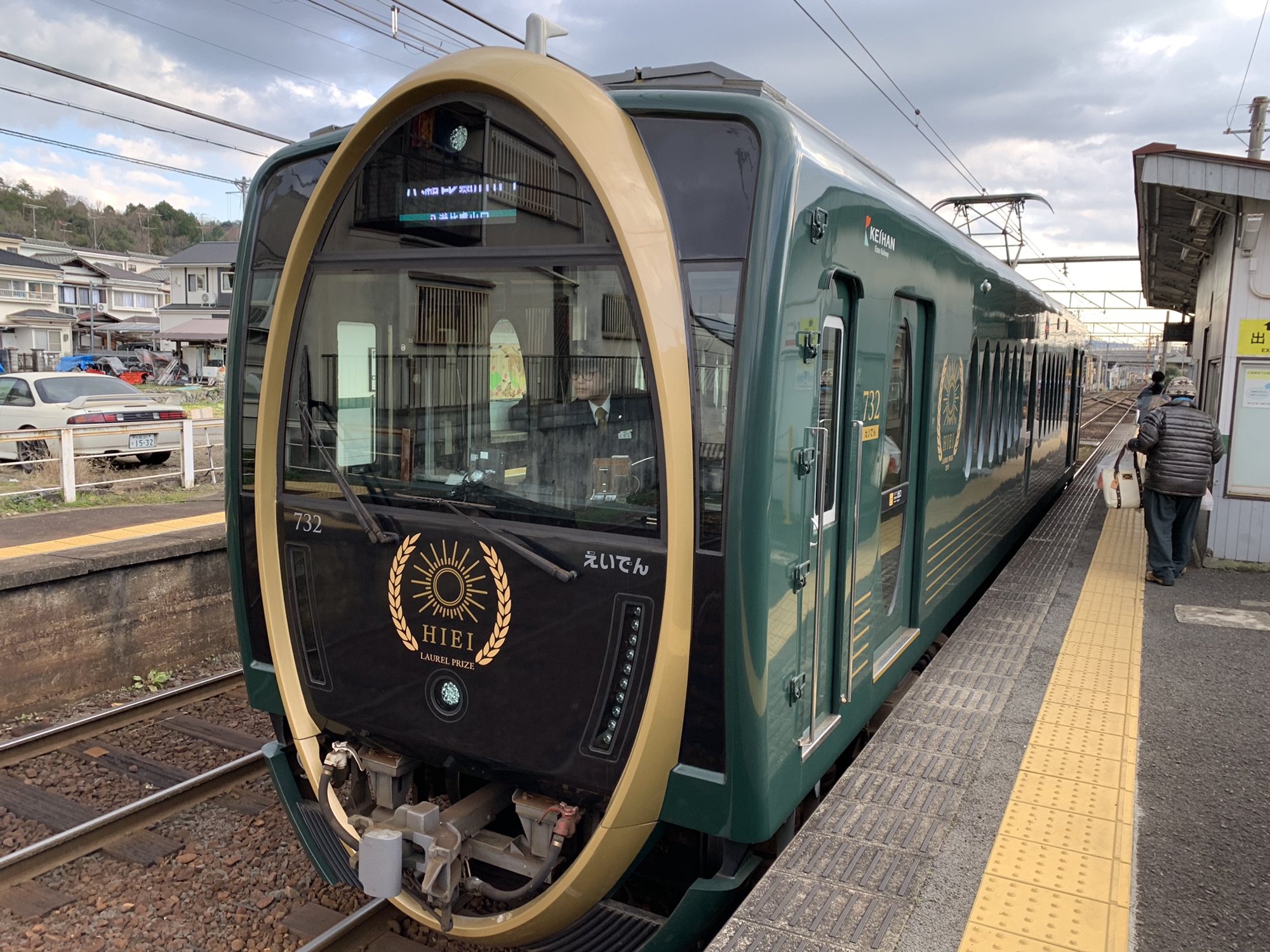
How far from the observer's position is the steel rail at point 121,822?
425 centimetres

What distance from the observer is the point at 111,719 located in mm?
5922

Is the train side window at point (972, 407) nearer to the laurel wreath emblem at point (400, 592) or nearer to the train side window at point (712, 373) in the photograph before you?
the train side window at point (712, 373)

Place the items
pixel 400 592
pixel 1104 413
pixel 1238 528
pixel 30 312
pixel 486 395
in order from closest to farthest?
pixel 486 395, pixel 400 592, pixel 1238 528, pixel 1104 413, pixel 30 312

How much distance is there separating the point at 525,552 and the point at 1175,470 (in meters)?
6.58

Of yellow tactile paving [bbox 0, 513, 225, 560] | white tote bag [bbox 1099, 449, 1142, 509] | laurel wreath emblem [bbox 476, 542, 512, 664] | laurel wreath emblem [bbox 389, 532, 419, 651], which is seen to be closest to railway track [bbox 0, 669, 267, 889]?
yellow tactile paving [bbox 0, 513, 225, 560]

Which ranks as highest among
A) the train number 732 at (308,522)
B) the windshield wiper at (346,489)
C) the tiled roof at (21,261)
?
the tiled roof at (21,261)

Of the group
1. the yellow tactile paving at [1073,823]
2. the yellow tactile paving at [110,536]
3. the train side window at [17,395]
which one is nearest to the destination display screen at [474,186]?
the yellow tactile paving at [1073,823]

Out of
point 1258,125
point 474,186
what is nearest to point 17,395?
point 474,186

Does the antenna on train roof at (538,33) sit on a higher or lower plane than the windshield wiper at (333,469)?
higher

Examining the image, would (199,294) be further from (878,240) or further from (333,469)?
(878,240)

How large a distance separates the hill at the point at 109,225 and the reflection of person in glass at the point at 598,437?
81254mm

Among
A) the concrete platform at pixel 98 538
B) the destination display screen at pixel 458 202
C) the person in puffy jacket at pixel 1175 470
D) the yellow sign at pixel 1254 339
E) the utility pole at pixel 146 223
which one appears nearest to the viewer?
the destination display screen at pixel 458 202

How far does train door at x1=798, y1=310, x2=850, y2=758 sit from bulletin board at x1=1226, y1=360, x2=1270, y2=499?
6380 mm

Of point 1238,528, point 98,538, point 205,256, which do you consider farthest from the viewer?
point 205,256
